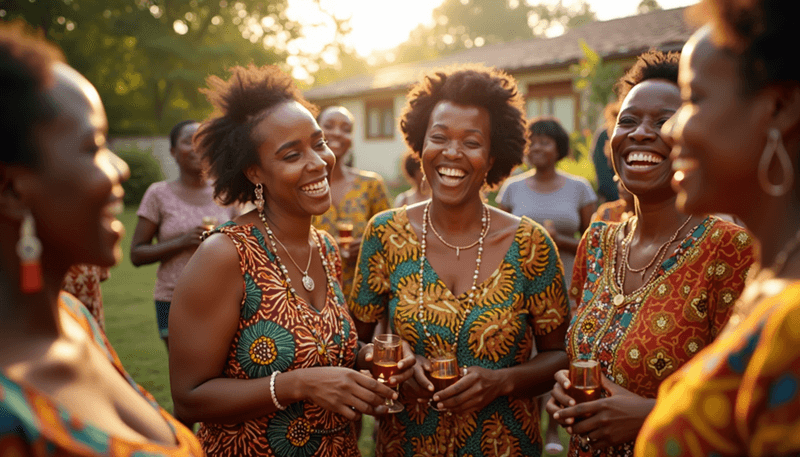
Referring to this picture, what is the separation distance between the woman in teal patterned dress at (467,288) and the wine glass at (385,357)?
0.18 m

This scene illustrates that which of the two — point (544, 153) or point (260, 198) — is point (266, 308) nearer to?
point (260, 198)

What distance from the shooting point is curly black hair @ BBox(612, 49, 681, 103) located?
2703 mm

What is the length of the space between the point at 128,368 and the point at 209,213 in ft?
8.04

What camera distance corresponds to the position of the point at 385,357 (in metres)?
Result: 2.59

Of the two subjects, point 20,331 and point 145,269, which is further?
point 145,269

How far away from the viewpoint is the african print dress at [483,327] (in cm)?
A: 285

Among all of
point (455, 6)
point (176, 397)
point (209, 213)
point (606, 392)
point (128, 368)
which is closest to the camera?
point (606, 392)

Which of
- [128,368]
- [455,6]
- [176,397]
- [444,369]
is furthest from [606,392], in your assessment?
[455,6]

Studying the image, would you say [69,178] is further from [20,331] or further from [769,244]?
[769,244]

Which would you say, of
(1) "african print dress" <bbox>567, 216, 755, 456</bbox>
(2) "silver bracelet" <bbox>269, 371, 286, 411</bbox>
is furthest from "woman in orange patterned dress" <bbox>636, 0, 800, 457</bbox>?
(2) "silver bracelet" <bbox>269, 371, 286, 411</bbox>

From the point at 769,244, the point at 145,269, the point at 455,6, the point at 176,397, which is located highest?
the point at 455,6

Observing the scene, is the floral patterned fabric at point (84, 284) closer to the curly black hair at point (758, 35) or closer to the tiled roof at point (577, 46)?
the curly black hair at point (758, 35)

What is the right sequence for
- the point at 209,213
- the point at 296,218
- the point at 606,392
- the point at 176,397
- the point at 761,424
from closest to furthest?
the point at 761,424, the point at 606,392, the point at 176,397, the point at 296,218, the point at 209,213

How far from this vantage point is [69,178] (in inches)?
52.8
